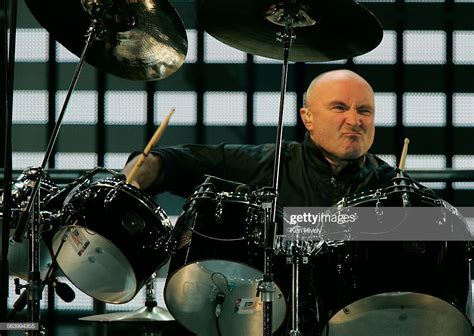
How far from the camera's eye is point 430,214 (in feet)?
8.43

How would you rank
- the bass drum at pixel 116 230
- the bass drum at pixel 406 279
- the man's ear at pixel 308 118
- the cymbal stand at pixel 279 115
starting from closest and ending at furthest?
the cymbal stand at pixel 279 115
the bass drum at pixel 406 279
the bass drum at pixel 116 230
the man's ear at pixel 308 118

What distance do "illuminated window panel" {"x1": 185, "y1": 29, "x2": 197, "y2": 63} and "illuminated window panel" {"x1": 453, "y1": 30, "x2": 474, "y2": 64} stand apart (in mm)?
1136

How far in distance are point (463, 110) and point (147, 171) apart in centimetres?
146

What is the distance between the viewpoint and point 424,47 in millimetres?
3959

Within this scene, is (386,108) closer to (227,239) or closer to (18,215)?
(227,239)

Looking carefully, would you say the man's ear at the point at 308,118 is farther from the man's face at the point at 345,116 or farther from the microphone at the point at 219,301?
the microphone at the point at 219,301

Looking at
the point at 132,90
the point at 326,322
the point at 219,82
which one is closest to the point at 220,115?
the point at 219,82

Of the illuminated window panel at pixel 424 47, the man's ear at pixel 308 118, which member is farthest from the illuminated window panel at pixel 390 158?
the man's ear at pixel 308 118

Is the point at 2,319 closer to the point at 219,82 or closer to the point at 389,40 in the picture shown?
the point at 219,82

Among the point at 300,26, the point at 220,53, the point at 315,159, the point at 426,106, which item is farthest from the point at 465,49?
the point at 300,26

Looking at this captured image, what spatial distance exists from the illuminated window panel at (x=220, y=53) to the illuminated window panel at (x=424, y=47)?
717mm

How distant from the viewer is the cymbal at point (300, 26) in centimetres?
273

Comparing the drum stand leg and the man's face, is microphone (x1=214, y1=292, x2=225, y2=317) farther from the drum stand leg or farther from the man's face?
the man's face

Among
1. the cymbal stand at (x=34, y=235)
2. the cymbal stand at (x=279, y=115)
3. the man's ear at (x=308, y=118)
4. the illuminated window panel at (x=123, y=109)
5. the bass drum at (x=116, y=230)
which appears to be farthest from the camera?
the illuminated window panel at (x=123, y=109)
